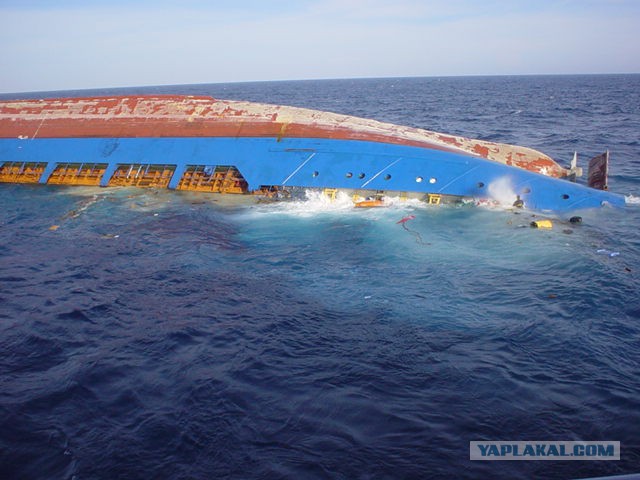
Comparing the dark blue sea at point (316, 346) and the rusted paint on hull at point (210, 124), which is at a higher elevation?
the rusted paint on hull at point (210, 124)

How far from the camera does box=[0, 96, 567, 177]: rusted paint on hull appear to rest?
2445 centimetres

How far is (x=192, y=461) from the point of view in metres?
7.56

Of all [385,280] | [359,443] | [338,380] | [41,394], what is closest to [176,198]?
[385,280]

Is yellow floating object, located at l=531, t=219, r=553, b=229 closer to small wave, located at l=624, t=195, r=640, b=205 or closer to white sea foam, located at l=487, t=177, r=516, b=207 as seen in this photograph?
white sea foam, located at l=487, t=177, r=516, b=207

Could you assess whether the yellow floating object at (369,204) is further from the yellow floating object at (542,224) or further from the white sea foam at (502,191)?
the yellow floating object at (542,224)

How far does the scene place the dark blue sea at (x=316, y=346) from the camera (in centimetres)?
772

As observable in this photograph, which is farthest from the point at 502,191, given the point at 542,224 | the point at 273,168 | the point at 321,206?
the point at 273,168

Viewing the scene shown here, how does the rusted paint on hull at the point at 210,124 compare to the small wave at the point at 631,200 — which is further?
the rusted paint on hull at the point at 210,124

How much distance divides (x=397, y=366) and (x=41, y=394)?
7194mm

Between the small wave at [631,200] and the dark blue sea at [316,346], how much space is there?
3077 millimetres
